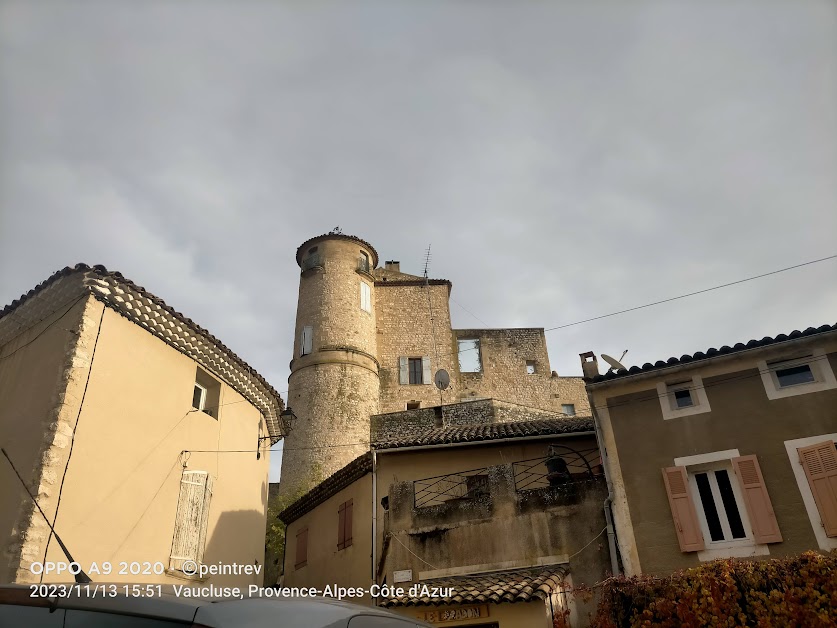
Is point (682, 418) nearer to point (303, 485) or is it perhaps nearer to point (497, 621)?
point (497, 621)

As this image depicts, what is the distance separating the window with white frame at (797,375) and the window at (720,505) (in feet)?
5.07

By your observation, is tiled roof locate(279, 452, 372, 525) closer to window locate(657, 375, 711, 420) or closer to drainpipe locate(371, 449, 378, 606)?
drainpipe locate(371, 449, 378, 606)

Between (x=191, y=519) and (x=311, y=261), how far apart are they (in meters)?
24.1

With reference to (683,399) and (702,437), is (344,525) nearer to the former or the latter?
(683,399)

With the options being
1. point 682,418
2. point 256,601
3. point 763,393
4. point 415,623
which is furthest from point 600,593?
point 256,601

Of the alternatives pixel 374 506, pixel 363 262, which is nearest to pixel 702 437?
pixel 374 506

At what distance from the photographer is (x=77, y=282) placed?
1109 centimetres

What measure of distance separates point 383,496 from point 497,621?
5.13m

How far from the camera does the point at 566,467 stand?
1514 cm

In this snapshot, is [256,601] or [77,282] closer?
[256,601]

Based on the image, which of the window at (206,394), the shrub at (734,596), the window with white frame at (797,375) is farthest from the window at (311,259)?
the shrub at (734,596)

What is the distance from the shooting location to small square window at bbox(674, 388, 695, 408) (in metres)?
13.2

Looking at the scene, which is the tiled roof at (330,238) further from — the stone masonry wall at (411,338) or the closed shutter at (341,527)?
the closed shutter at (341,527)

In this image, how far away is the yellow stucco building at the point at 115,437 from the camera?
977cm
